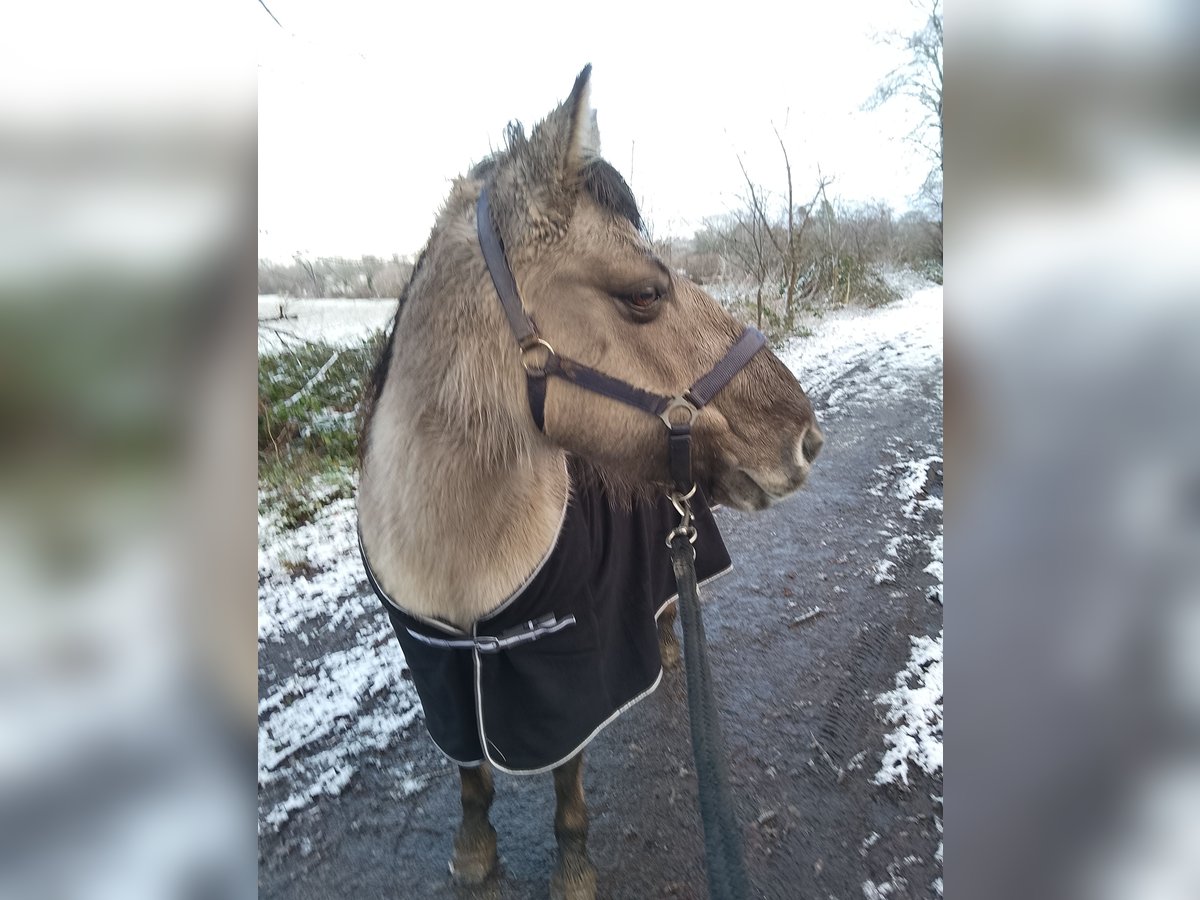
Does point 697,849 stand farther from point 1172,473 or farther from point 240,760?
point 1172,473

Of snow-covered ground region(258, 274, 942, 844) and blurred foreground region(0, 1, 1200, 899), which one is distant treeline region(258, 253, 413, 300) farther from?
blurred foreground region(0, 1, 1200, 899)

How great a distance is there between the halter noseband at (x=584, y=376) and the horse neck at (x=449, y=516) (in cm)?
15

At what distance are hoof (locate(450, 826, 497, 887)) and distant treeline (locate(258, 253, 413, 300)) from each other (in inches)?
49.8

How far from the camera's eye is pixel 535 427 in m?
1.08

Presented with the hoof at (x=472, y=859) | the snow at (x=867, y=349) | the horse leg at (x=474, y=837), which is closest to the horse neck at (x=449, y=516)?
the horse leg at (x=474, y=837)

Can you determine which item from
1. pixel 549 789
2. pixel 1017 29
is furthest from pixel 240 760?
pixel 1017 29

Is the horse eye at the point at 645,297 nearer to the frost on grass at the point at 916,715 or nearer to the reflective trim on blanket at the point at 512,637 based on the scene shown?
the reflective trim on blanket at the point at 512,637

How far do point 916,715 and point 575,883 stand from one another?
2.84ft

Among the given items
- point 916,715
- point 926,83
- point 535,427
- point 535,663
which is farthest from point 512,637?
point 926,83

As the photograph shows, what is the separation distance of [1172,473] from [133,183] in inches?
54.1

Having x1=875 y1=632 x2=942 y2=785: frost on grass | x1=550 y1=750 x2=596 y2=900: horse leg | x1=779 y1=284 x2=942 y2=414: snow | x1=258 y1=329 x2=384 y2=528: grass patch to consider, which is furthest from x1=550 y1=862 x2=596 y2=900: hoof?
x1=779 y1=284 x2=942 y2=414: snow

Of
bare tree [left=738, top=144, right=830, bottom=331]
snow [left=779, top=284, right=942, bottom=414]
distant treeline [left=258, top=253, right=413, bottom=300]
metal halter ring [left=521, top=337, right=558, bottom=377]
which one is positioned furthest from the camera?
bare tree [left=738, top=144, right=830, bottom=331]

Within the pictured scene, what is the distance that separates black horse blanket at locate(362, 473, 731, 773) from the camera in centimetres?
116

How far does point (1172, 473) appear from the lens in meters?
0.80
